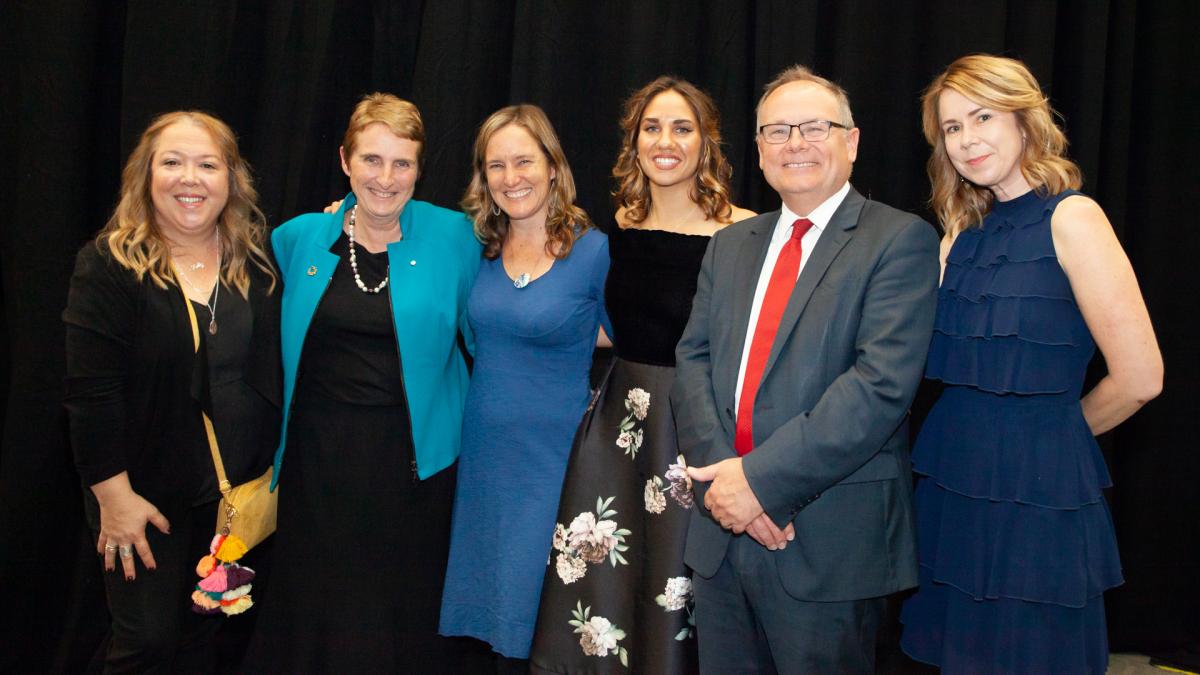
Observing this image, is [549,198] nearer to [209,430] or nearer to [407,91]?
[407,91]

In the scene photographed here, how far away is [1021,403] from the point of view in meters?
1.89

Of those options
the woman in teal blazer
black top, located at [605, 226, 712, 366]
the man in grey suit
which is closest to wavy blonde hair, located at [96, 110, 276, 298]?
the woman in teal blazer

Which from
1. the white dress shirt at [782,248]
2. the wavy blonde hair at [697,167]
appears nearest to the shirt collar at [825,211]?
the white dress shirt at [782,248]

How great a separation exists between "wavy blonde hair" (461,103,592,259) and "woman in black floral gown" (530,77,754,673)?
0.55 feet

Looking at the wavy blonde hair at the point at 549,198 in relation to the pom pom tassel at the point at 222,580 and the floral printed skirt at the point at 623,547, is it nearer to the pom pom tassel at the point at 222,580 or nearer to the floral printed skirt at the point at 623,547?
the floral printed skirt at the point at 623,547

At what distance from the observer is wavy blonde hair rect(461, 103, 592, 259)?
8.32 ft

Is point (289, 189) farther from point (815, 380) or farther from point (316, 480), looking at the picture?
point (815, 380)

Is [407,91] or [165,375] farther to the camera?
[407,91]

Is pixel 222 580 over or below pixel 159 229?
below

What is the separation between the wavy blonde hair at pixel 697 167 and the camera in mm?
2479

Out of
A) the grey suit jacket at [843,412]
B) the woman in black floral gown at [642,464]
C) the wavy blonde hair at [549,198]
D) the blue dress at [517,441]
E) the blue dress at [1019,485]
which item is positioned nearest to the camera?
the grey suit jacket at [843,412]

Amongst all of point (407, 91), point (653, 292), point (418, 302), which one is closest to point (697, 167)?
point (653, 292)

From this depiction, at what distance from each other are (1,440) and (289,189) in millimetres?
1433

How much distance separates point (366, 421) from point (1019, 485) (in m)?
1.65
